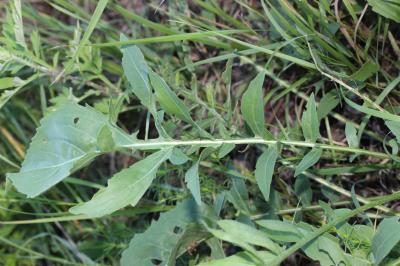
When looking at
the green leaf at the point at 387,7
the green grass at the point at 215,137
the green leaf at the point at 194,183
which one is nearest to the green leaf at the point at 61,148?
the green grass at the point at 215,137

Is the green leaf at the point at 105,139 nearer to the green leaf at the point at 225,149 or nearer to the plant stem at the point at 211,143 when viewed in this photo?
the plant stem at the point at 211,143

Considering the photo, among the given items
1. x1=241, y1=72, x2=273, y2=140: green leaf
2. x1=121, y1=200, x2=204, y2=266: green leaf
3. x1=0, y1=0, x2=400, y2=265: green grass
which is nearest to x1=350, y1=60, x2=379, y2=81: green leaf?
x1=0, y1=0, x2=400, y2=265: green grass

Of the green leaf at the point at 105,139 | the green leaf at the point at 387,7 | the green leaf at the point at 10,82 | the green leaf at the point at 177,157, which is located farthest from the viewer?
the green leaf at the point at 10,82

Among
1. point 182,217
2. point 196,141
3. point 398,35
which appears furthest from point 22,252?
point 398,35

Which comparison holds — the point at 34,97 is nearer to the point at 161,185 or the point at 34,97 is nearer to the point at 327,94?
the point at 161,185

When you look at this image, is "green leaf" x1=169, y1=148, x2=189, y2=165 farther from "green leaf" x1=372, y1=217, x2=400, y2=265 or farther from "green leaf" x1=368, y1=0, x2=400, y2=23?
"green leaf" x1=368, y1=0, x2=400, y2=23

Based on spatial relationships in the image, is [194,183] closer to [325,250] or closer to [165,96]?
[165,96]
